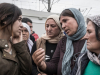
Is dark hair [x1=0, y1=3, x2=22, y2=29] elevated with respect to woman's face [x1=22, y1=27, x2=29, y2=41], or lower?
elevated

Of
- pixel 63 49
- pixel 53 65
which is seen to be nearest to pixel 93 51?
pixel 63 49

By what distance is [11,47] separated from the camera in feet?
4.90

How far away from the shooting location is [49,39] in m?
2.06

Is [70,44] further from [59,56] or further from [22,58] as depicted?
[22,58]

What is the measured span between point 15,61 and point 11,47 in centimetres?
25

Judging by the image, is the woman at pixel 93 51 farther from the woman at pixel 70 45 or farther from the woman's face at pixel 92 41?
the woman at pixel 70 45

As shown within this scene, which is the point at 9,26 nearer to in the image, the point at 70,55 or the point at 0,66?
the point at 0,66

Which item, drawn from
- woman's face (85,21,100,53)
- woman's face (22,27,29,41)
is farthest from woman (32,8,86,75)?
woman's face (22,27,29,41)

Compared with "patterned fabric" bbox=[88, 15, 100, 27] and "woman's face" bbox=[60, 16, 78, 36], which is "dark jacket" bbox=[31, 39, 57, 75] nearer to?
"woman's face" bbox=[60, 16, 78, 36]

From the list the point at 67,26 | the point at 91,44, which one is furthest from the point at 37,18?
the point at 91,44

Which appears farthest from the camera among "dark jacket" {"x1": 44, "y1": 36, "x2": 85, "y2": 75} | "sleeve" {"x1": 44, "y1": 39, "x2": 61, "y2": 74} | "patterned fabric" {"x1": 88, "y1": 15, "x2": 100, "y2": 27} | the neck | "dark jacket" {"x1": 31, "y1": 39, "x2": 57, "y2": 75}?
"dark jacket" {"x1": 31, "y1": 39, "x2": 57, "y2": 75}

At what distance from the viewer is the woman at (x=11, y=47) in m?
1.27

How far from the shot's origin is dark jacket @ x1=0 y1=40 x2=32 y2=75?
1.24m

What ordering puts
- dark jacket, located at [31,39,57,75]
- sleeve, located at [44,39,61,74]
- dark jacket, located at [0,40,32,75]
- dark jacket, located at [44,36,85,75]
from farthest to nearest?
dark jacket, located at [31,39,57,75] → sleeve, located at [44,39,61,74] → dark jacket, located at [44,36,85,75] → dark jacket, located at [0,40,32,75]
